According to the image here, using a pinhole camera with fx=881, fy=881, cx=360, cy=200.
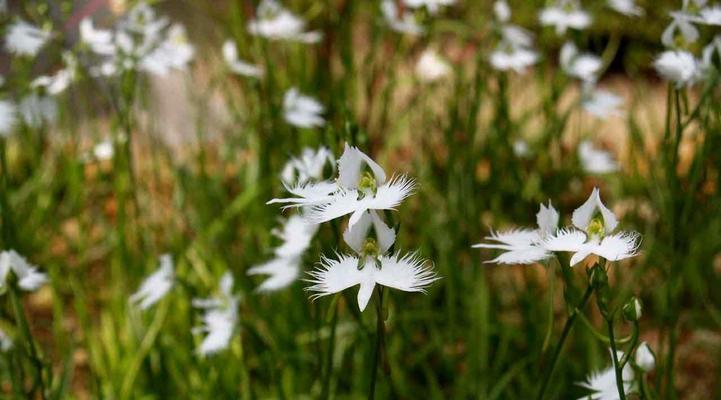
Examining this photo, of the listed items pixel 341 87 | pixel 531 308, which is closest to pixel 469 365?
pixel 531 308

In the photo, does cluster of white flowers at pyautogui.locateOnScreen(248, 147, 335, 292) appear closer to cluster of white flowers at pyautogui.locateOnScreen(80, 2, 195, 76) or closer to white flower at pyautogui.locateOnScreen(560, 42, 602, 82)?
cluster of white flowers at pyautogui.locateOnScreen(80, 2, 195, 76)

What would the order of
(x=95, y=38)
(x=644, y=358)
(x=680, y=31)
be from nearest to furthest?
(x=644, y=358)
(x=680, y=31)
(x=95, y=38)

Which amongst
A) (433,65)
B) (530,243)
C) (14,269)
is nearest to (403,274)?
(530,243)

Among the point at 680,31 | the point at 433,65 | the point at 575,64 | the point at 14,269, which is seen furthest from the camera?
the point at 433,65

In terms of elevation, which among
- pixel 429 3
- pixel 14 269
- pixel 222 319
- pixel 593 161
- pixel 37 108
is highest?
pixel 429 3

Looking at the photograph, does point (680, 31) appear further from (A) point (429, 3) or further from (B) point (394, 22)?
(B) point (394, 22)

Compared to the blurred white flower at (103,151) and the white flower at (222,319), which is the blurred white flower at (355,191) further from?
the blurred white flower at (103,151)

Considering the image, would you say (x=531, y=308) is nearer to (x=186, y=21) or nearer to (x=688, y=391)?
(x=688, y=391)
